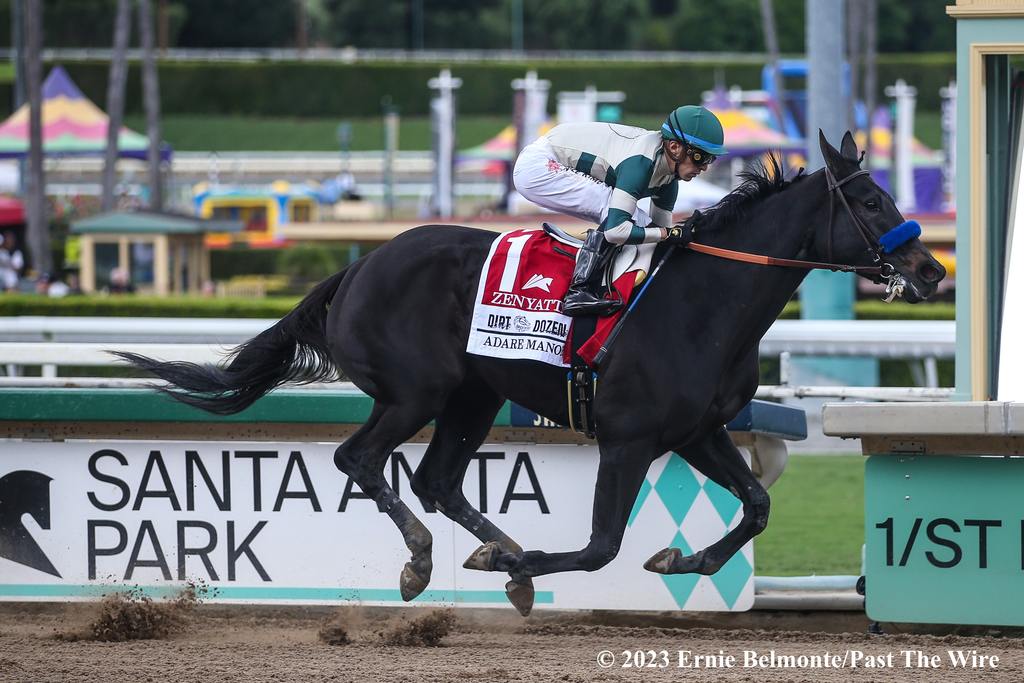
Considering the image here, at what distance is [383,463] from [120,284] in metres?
15.7

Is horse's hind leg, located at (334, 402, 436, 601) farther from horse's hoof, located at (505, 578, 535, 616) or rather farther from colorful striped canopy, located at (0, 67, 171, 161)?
colorful striped canopy, located at (0, 67, 171, 161)

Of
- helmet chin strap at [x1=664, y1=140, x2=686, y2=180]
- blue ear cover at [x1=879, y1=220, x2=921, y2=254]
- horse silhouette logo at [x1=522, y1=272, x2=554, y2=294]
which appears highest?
helmet chin strap at [x1=664, y1=140, x2=686, y2=180]

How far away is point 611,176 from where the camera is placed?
16.0ft

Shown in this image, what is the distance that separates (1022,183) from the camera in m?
5.41

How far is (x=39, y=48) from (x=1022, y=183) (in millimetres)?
19266

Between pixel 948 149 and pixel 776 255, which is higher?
pixel 948 149

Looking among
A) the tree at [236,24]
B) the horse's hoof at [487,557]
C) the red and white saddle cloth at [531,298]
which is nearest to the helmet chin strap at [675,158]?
the red and white saddle cloth at [531,298]

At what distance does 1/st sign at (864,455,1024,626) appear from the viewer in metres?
5.16

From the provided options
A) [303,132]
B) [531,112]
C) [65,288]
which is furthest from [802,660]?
[303,132]

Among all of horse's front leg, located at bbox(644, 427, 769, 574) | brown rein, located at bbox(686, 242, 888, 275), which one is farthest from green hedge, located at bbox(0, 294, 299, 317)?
brown rein, located at bbox(686, 242, 888, 275)

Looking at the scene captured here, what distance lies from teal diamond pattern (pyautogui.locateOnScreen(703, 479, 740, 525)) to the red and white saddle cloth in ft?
3.70

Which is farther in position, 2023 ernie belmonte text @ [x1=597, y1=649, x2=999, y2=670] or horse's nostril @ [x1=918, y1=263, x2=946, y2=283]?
2023 ernie belmonte text @ [x1=597, y1=649, x2=999, y2=670]

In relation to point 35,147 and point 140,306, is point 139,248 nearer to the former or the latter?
point 35,147

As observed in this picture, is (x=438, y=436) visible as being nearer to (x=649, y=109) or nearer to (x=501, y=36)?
(x=649, y=109)
